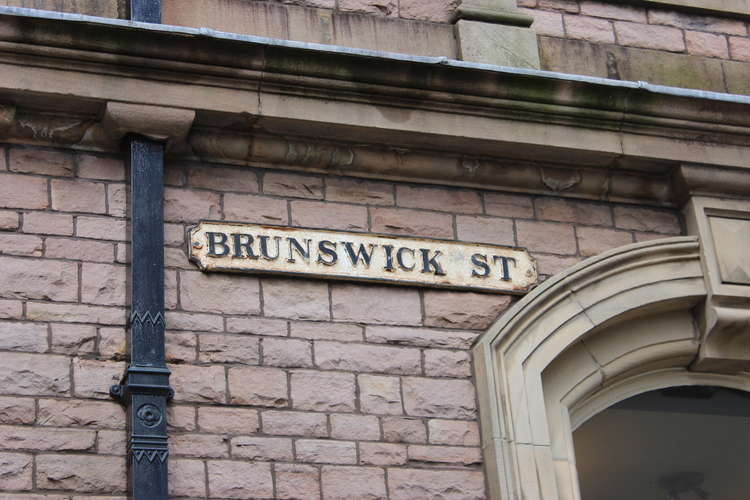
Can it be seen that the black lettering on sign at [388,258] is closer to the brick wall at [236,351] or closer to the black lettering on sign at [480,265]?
the brick wall at [236,351]

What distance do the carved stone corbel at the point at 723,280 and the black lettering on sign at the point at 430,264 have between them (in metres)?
1.45

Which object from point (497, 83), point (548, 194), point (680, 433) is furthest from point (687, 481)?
point (497, 83)

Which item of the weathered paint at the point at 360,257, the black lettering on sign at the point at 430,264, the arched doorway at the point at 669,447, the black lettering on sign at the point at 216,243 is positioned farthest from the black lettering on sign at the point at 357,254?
the arched doorway at the point at 669,447

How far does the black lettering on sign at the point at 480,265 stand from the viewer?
8.45m

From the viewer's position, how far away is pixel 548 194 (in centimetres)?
888

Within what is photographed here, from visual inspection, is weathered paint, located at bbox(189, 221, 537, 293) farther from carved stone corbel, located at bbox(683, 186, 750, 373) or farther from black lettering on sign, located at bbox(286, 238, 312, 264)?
carved stone corbel, located at bbox(683, 186, 750, 373)

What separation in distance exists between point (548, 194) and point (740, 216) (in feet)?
3.46

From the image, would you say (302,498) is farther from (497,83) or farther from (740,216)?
(740,216)

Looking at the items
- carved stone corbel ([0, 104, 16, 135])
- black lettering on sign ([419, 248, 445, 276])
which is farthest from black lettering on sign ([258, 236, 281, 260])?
carved stone corbel ([0, 104, 16, 135])

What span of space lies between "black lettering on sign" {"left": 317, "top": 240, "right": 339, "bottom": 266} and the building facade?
2cm

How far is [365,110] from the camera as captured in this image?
8422 mm

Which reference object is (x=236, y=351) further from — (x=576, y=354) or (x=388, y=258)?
(x=576, y=354)

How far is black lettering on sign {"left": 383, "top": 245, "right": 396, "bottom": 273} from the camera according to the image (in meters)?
8.27

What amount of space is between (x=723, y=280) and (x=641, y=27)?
163 centimetres
